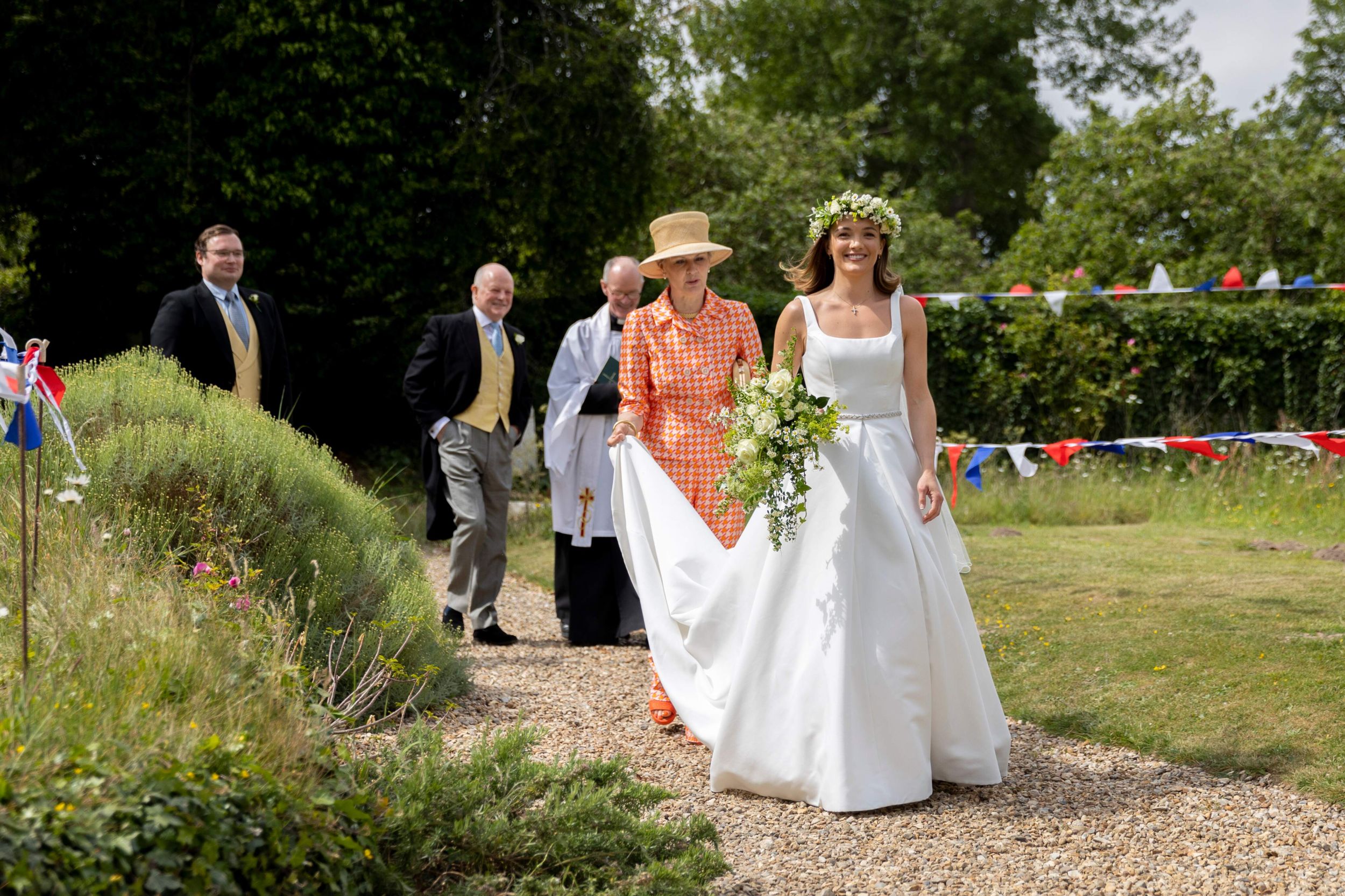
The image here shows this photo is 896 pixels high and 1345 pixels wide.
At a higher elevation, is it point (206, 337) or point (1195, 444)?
point (206, 337)

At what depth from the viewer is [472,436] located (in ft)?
23.2

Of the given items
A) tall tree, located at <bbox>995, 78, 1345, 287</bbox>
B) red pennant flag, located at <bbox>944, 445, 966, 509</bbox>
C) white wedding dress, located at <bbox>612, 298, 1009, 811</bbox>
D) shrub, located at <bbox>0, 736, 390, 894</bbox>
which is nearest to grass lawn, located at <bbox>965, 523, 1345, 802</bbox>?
white wedding dress, located at <bbox>612, 298, 1009, 811</bbox>

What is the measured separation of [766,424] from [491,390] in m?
3.28

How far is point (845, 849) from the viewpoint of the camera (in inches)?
146

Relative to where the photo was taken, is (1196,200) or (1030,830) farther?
(1196,200)

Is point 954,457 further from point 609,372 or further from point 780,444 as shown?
point 780,444

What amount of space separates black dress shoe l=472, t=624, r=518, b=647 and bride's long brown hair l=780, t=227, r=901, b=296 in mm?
3090

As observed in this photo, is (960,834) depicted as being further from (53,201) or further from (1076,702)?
(53,201)

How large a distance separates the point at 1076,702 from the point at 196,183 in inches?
388

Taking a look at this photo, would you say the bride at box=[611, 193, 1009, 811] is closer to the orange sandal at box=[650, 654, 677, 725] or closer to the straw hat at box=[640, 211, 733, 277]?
the orange sandal at box=[650, 654, 677, 725]

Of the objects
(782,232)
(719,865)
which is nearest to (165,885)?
(719,865)

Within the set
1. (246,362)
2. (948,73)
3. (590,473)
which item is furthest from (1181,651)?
(948,73)

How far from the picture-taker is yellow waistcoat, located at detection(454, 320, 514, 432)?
→ 23.2 feet

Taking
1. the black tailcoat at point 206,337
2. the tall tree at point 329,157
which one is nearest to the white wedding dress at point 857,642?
the black tailcoat at point 206,337
